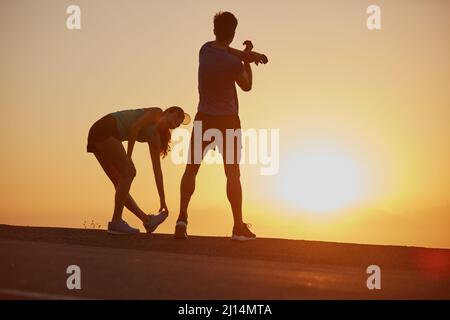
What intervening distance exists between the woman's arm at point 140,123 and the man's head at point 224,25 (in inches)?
55.0

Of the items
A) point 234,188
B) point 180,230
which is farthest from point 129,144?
point 234,188

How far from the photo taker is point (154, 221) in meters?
12.8

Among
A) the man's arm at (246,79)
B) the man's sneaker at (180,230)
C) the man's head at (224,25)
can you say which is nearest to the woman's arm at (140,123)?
the man's sneaker at (180,230)

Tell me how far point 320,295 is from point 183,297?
3.77 feet

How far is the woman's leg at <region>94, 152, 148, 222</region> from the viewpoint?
1320 cm

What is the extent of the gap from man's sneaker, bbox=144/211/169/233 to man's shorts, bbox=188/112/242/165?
1.13m

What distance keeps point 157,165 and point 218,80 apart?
1418 mm

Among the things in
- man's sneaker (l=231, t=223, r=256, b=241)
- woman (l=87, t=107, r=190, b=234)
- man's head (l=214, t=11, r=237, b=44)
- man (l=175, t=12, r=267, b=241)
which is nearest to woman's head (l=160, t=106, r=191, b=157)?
woman (l=87, t=107, r=190, b=234)

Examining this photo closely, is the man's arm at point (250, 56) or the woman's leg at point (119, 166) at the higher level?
the man's arm at point (250, 56)

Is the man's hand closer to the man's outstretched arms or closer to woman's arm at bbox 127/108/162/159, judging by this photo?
the man's outstretched arms

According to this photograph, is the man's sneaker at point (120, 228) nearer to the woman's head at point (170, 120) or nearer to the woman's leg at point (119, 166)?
the woman's leg at point (119, 166)

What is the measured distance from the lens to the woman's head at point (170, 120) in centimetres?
1267

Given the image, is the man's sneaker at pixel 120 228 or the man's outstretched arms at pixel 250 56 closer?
the man's outstretched arms at pixel 250 56
